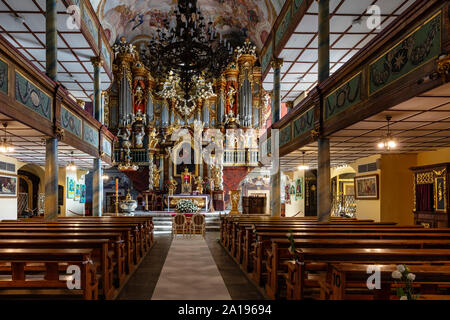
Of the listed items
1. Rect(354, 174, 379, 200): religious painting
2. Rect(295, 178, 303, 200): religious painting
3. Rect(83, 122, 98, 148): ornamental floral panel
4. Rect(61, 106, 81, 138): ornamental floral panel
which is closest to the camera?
Rect(61, 106, 81, 138): ornamental floral panel

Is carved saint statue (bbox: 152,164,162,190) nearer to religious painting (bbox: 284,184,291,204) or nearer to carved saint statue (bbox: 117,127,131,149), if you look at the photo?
carved saint statue (bbox: 117,127,131,149)

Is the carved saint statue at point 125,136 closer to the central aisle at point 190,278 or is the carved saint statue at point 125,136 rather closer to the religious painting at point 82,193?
the religious painting at point 82,193

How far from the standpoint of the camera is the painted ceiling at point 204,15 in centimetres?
1697

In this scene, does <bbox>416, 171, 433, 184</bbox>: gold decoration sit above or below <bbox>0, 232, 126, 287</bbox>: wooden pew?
above

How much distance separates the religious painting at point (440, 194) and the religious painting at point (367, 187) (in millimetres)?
2663

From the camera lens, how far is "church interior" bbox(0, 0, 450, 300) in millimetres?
4398

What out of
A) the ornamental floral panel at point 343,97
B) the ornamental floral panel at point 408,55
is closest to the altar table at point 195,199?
Result: the ornamental floral panel at point 343,97

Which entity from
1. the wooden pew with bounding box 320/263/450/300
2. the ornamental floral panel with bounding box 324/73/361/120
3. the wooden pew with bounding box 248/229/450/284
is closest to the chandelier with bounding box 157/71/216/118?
the ornamental floral panel with bounding box 324/73/361/120

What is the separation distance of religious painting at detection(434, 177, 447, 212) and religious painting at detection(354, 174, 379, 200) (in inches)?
105

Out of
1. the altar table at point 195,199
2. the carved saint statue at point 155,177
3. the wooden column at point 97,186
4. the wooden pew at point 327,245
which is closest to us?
the wooden pew at point 327,245

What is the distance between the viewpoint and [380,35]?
541cm

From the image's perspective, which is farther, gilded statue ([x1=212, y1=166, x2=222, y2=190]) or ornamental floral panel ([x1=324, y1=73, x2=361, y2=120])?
gilded statue ([x1=212, y1=166, x2=222, y2=190])
